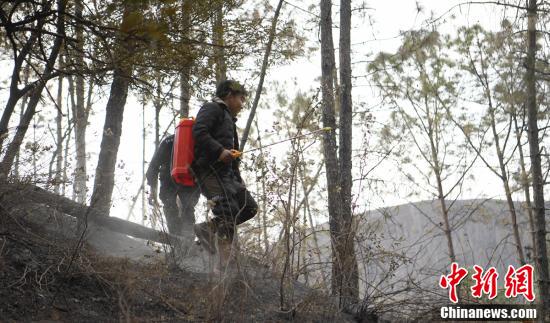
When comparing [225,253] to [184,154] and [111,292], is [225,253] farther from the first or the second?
[184,154]

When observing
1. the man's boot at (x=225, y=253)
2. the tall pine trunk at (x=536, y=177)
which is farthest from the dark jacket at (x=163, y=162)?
the tall pine trunk at (x=536, y=177)

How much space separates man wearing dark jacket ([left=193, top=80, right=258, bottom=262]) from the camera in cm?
418

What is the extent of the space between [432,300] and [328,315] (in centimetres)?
96

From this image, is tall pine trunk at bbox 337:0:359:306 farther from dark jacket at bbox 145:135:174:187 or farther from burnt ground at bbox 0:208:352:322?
dark jacket at bbox 145:135:174:187

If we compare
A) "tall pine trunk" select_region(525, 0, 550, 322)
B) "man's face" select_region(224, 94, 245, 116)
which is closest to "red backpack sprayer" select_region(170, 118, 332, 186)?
"man's face" select_region(224, 94, 245, 116)

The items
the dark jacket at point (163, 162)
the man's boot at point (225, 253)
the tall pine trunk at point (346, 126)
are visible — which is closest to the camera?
the man's boot at point (225, 253)

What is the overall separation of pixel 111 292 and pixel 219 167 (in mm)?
1314

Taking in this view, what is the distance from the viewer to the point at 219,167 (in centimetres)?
442

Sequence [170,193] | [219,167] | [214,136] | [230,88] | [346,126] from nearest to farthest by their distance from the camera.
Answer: [219,167], [214,136], [230,88], [170,193], [346,126]

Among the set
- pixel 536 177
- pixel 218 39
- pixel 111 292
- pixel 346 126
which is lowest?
pixel 111 292

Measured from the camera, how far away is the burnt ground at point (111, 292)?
3207 millimetres

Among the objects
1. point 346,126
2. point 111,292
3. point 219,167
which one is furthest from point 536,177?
point 111,292

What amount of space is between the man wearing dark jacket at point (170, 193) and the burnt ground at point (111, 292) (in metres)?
0.96

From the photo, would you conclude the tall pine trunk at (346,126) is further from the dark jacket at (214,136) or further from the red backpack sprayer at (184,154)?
the red backpack sprayer at (184,154)
